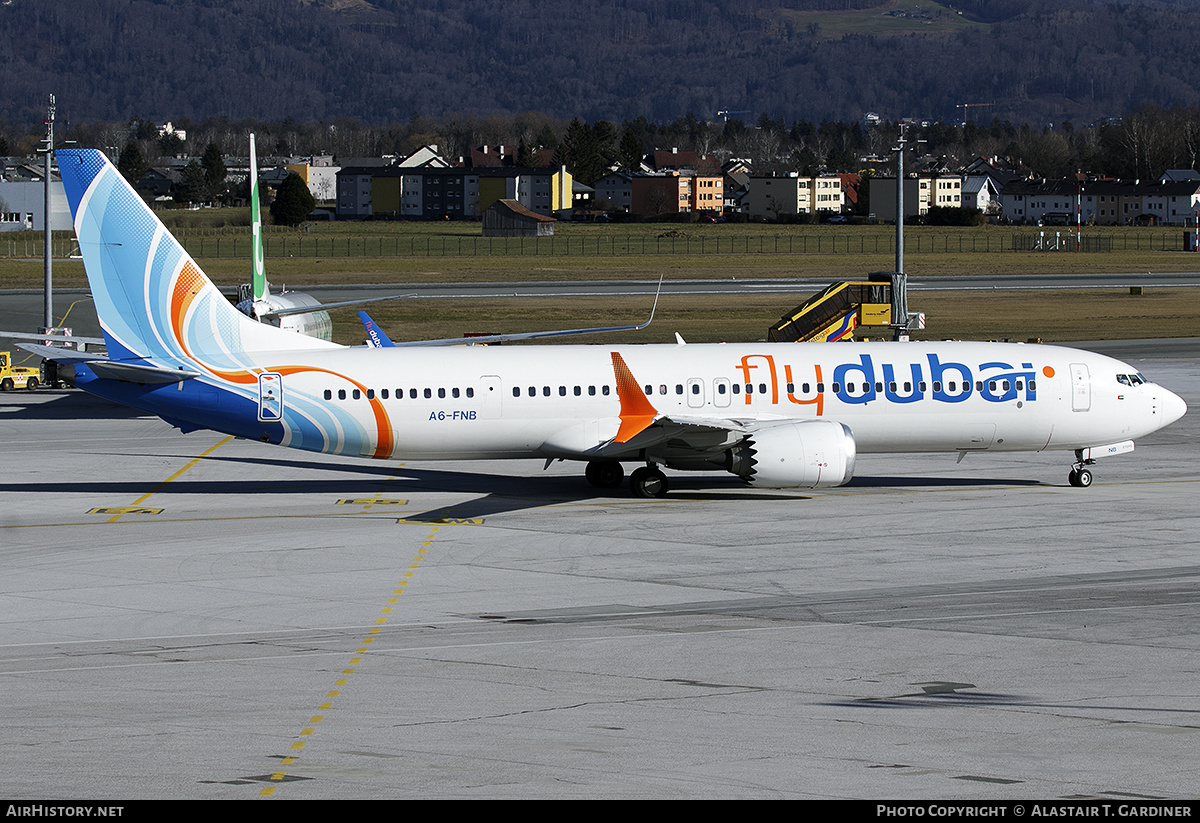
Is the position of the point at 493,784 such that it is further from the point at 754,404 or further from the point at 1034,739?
the point at 754,404

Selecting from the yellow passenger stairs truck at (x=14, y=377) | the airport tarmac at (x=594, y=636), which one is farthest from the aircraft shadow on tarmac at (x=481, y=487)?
→ the yellow passenger stairs truck at (x=14, y=377)

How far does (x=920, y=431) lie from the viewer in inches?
1549

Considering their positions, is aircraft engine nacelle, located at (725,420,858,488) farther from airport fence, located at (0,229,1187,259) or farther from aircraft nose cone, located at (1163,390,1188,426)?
airport fence, located at (0,229,1187,259)

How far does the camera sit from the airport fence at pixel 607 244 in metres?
164

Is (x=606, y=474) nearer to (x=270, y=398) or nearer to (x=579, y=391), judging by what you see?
(x=579, y=391)

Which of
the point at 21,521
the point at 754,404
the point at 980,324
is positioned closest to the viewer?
the point at 21,521

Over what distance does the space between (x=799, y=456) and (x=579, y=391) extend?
20.9ft

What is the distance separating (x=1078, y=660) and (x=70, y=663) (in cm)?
1686

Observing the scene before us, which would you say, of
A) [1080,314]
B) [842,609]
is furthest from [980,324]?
[842,609]

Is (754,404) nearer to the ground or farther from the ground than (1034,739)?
farther from the ground

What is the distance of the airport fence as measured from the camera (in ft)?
537

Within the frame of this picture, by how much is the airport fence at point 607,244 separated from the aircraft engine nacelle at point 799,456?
12311 centimetres

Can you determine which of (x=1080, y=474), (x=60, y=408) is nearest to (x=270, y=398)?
(x=1080, y=474)

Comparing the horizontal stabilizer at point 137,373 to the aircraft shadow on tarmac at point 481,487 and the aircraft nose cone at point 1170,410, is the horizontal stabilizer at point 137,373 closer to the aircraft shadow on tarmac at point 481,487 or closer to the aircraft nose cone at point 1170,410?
the aircraft shadow on tarmac at point 481,487
